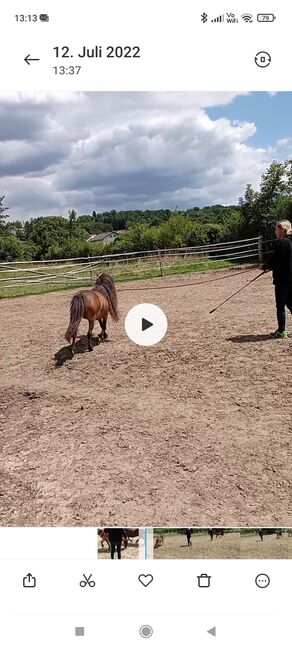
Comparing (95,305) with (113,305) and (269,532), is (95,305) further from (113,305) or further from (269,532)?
(269,532)

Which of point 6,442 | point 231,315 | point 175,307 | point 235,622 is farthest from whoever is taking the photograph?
point 231,315

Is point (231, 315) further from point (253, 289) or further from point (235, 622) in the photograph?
point (235, 622)

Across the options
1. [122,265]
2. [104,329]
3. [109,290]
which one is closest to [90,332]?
[104,329]

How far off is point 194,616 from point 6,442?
1266 millimetres

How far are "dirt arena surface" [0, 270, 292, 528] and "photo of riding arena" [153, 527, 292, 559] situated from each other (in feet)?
0.36

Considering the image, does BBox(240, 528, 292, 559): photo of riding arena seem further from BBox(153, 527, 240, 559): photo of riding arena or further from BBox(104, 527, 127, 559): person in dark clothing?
BBox(104, 527, 127, 559): person in dark clothing

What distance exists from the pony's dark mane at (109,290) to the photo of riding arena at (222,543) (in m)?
1.58

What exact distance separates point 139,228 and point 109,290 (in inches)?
29.9

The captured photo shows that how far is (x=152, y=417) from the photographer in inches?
83.8

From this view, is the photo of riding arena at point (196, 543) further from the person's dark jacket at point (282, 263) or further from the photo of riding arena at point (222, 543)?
the person's dark jacket at point (282, 263)

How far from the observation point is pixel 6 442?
195 centimetres
